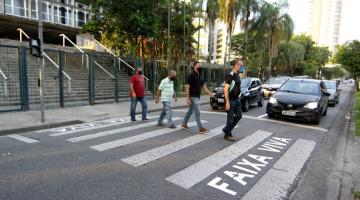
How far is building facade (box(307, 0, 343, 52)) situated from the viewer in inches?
4537

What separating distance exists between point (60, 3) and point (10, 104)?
25535mm

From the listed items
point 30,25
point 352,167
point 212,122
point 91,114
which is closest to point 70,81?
point 91,114

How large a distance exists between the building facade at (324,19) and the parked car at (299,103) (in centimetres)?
11750

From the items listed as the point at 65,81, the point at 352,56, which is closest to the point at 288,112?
the point at 65,81

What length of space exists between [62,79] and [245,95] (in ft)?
26.1

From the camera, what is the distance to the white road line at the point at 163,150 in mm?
5180

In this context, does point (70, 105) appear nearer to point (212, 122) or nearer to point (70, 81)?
point (70, 81)

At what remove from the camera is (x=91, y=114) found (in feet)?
35.4

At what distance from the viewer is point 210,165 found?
5.10m

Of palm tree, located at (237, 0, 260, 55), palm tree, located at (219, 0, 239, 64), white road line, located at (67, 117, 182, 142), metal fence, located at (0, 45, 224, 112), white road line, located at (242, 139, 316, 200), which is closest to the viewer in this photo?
white road line, located at (242, 139, 316, 200)

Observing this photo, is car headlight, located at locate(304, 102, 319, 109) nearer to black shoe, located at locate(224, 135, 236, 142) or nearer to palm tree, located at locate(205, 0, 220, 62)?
black shoe, located at locate(224, 135, 236, 142)

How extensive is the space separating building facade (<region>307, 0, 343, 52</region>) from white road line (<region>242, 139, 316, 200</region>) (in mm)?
122817

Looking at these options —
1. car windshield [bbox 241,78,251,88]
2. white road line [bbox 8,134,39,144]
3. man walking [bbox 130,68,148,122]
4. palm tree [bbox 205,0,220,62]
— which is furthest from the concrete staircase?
palm tree [bbox 205,0,220,62]

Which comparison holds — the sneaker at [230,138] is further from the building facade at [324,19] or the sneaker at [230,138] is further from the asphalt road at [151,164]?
the building facade at [324,19]
